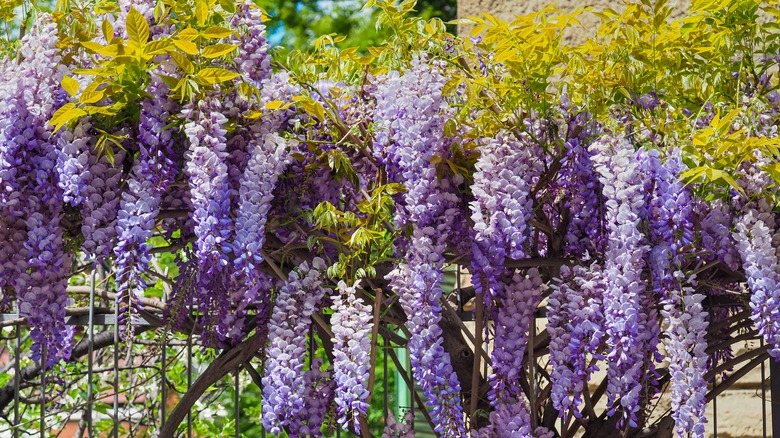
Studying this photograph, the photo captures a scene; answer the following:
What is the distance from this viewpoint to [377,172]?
266 cm

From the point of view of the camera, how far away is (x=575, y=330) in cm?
245

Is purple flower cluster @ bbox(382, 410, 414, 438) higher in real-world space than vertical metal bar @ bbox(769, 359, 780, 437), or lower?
lower

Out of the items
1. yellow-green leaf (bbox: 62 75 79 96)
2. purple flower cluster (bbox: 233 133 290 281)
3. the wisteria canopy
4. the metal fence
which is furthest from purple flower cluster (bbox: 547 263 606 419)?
yellow-green leaf (bbox: 62 75 79 96)

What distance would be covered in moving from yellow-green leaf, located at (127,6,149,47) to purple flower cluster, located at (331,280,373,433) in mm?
775

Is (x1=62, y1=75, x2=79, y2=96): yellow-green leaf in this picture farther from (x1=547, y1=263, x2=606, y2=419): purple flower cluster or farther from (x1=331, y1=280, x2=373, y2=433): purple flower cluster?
(x1=547, y1=263, x2=606, y2=419): purple flower cluster

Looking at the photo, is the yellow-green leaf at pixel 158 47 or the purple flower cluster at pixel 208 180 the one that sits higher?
the yellow-green leaf at pixel 158 47

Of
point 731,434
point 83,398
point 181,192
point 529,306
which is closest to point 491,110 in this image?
point 529,306

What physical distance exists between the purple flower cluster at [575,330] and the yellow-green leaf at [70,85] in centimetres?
130

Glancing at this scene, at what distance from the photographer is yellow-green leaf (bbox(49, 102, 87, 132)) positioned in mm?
2379

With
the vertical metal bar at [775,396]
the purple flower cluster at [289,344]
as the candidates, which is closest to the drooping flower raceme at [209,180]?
the purple flower cluster at [289,344]

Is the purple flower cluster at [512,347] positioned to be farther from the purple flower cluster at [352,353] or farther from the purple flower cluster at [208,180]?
the purple flower cluster at [208,180]

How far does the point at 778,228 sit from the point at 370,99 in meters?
1.12

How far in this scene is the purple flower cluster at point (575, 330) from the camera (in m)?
2.44

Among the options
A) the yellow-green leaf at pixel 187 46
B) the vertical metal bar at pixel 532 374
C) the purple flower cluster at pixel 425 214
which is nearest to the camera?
the yellow-green leaf at pixel 187 46
